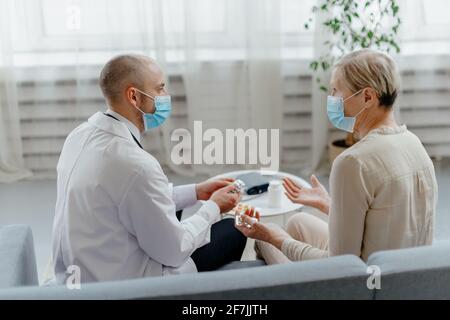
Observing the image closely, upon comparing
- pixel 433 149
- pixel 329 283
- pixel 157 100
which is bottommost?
pixel 433 149

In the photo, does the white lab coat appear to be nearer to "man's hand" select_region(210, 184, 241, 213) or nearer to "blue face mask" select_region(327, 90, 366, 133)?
"man's hand" select_region(210, 184, 241, 213)

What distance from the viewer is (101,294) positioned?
1.44 meters

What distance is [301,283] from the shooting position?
1465 millimetres

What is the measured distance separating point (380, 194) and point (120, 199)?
712mm

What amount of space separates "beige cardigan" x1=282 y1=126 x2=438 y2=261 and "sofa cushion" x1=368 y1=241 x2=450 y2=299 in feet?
0.51

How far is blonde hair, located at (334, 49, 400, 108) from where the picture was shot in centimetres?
171

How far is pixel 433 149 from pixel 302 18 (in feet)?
3.66

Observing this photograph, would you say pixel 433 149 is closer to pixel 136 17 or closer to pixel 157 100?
A: pixel 136 17


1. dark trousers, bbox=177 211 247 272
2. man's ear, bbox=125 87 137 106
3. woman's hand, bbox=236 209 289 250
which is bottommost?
dark trousers, bbox=177 211 247 272

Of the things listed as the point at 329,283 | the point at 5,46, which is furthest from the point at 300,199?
the point at 5,46

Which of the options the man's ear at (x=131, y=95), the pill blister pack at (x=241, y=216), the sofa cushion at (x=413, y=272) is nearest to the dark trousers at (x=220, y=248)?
→ the pill blister pack at (x=241, y=216)

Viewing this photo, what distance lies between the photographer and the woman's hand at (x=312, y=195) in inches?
87.2

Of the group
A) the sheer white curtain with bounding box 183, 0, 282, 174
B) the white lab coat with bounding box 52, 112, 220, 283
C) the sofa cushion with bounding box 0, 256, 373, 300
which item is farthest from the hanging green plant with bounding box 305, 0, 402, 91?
the sofa cushion with bounding box 0, 256, 373, 300

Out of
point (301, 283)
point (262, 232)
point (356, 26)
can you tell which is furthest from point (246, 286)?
point (356, 26)
